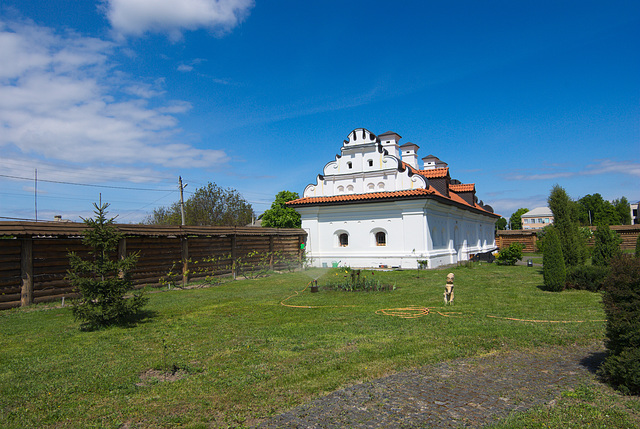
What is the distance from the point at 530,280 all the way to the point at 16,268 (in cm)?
1998

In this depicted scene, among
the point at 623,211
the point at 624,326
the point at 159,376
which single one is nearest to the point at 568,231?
the point at 624,326

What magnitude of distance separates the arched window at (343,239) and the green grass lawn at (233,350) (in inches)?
545

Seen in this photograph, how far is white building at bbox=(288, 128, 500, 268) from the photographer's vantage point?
2433cm

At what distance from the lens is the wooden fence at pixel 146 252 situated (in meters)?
12.7

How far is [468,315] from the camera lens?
33.1 ft

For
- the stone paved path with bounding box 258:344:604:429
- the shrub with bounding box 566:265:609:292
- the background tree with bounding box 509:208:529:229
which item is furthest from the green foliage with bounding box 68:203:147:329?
the background tree with bounding box 509:208:529:229

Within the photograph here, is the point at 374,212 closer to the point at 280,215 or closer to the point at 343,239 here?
the point at 343,239

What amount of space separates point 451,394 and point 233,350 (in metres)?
4.01

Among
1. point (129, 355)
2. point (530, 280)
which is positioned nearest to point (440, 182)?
point (530, 280)

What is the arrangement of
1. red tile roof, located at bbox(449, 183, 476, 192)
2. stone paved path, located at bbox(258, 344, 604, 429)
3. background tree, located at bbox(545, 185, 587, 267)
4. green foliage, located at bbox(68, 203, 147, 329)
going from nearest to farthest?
stone paved path, located at bbox(258, 344, 604, 429) < green foliage, located at bbox(68, 203, 147, 329) < background tree, located at bbox(545, 185, 587, 267) < red tile roof, located at bbox(449, 183, 476, 192)

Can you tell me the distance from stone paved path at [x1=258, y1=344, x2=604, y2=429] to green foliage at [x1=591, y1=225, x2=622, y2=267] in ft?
37.6

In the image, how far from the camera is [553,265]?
47.5 ft

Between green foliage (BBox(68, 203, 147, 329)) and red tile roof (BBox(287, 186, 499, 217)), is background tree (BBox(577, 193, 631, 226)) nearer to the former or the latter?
red tile roof (BBox(287, 186, 499, 217))

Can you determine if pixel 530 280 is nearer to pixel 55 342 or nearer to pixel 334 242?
pixel 334 242
